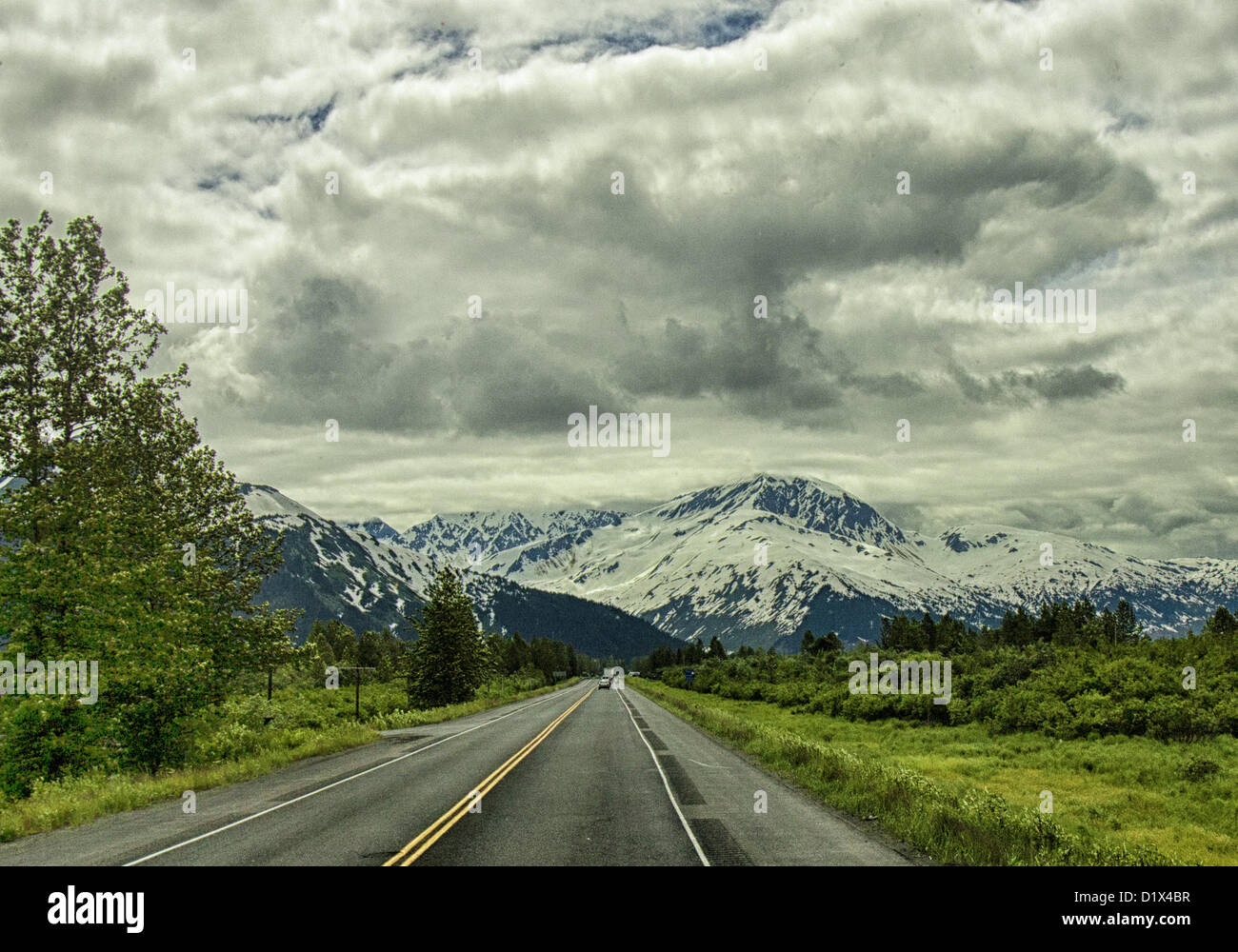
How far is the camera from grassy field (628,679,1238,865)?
1317 centimetres

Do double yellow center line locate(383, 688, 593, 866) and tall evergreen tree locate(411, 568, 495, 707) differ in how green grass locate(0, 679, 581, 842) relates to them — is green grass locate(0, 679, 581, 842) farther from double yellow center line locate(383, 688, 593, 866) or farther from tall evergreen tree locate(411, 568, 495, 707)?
tall evergreen tree locate(411, 568, 495, 707)

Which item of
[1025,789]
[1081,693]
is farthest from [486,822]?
[1081,693]

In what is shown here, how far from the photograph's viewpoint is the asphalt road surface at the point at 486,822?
480 inches

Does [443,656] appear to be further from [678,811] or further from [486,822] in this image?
[486,822]

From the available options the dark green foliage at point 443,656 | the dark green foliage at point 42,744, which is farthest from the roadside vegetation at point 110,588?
the dark green foliage at point 443,656

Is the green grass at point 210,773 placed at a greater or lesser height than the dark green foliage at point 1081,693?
greater

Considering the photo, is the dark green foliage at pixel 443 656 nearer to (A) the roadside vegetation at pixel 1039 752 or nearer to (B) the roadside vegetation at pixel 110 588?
(A) the roadside vegetation at pixel 1039 752

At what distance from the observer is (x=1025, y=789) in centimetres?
2553

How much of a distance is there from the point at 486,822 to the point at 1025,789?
19115mm

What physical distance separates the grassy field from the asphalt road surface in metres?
1.08

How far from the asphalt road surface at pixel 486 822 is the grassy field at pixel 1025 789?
108 cm

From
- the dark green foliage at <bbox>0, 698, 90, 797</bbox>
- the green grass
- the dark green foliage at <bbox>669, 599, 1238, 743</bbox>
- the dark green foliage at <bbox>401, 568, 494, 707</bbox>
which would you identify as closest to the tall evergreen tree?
the dark green foliage at <bbox>401, 568, 494, 707</bbox>
